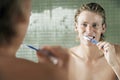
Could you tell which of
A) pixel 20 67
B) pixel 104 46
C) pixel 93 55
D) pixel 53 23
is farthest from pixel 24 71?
pixel 53 23

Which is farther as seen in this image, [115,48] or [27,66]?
Answer: [115,48]

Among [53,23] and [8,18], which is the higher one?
[8,18]

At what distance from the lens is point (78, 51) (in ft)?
4.61

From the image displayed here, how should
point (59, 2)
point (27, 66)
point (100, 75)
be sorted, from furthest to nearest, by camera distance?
point (59, 2) → point (100, 75) → point (27, 66)

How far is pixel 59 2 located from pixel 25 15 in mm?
1254

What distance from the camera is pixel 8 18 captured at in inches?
12.7

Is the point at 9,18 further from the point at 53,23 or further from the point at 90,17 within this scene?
the point at 53,23

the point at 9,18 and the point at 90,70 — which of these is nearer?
the point at 9,18

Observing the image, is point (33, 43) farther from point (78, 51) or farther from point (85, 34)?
point (85, 34)


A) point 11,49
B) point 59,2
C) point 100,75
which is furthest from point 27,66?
point 59,2

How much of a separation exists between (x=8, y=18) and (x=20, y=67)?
6cm

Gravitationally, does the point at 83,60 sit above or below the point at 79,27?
below

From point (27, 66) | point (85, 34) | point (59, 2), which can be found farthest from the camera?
point (59, 2)

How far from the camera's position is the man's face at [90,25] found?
1.24 m
